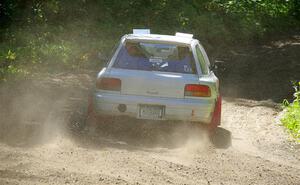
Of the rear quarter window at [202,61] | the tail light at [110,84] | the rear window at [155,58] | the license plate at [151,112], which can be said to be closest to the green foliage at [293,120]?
the rear quarter window at [202,61]

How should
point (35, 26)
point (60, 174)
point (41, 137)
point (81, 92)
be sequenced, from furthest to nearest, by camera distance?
point (35, 26), point (81, 92), point (41, 137), point (60, 174)

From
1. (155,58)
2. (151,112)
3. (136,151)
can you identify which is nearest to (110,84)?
(151,112)

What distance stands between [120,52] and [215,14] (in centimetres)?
1683

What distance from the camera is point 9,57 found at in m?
15.2

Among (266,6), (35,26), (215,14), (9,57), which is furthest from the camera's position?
(266,6)

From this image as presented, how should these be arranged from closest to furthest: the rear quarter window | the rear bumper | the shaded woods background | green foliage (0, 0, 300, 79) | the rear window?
the rear bumper → the rear window → the rear quarter window → the shaded woods background → green foliage (0, 0, 300, 79)

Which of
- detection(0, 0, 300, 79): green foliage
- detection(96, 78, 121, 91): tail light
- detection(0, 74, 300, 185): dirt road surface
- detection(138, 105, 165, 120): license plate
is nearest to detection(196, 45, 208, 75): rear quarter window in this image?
detection(0, 74, 300, 185): dirt road surface

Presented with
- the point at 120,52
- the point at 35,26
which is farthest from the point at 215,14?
the point at 120,52

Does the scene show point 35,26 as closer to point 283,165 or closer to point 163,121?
point 163,121

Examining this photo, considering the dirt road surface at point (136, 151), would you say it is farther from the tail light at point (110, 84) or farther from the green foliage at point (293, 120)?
the tail light at point (110, 84)

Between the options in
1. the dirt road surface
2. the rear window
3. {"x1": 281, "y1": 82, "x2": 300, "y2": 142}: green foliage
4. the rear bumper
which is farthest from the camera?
{"x1": 281, "y1": 82, "x2": 300, "y2": 142}: green foliage

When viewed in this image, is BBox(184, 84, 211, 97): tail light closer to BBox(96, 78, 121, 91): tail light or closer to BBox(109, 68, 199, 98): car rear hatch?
BBox(109, 68, 199, 98): car rear hatch

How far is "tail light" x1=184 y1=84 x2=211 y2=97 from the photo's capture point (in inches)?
356

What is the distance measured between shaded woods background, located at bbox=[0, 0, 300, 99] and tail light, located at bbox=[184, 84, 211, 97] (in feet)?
19.3
